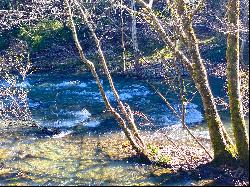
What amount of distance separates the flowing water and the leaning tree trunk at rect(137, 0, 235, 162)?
1346mm

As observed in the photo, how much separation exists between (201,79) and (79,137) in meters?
6.62

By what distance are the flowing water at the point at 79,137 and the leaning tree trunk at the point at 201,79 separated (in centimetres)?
135

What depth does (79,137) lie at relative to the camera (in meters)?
16.4

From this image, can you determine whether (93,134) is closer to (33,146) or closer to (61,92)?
(33,146)

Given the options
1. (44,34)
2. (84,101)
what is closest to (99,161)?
(84,101)

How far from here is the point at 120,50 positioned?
3145cm

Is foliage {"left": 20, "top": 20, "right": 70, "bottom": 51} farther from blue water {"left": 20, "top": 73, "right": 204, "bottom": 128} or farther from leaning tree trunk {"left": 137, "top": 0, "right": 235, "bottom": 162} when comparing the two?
leaning tree trunk {"left": 137, "top": 0, "right": 235, "bottom": 162}

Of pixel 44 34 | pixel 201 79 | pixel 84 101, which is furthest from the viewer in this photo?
pixel 44 34

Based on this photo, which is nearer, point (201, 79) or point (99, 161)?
point (201, 79)

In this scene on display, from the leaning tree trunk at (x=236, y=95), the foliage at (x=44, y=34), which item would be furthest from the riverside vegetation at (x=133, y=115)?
the foliage at (x=44, y=34)

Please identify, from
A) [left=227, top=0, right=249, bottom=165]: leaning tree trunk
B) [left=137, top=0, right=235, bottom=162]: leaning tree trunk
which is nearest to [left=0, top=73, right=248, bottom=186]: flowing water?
[left=137, top=0, right=235, bottom=162]: leaning tree trunk

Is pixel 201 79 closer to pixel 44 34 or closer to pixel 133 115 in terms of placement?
pixel 133 115

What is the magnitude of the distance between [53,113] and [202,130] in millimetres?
7213

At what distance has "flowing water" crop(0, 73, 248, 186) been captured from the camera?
41.7ft
